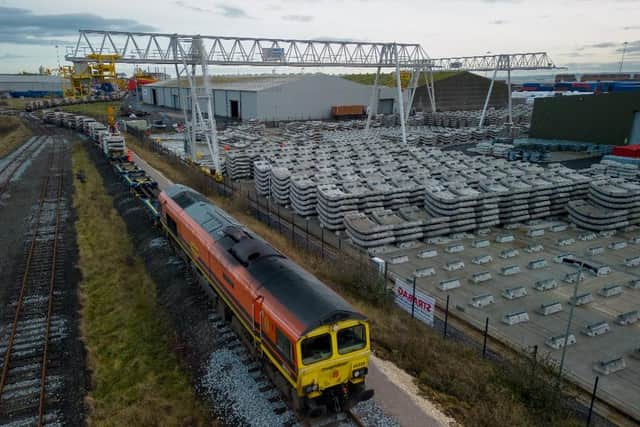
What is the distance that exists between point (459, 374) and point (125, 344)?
34.9 feet

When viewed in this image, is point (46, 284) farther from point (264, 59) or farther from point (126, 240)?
point (264, 59)

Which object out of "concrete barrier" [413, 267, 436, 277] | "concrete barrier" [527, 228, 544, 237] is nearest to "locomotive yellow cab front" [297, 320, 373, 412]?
"concrete barrier" [413, 267, 436, 277]

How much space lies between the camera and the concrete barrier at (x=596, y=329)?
48.0 feet

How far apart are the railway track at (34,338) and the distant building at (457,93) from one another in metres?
83.0

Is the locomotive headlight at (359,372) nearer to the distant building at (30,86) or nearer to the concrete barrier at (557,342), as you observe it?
the concrete barrier at (557,342)

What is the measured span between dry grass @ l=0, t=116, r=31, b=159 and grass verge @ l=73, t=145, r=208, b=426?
119 feet

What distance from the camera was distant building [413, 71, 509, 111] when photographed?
93.3 metres

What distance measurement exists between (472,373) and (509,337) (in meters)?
3.60

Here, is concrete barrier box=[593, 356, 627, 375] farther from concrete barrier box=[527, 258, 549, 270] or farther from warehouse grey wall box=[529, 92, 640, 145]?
warehouse grey wall box=[529, 92, 640, 145]

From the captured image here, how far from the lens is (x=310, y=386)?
30.9 feet

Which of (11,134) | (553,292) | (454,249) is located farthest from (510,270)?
(11,134)

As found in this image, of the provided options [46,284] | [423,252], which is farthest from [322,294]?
[46,284]

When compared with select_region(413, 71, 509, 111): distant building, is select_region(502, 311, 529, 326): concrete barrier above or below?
below

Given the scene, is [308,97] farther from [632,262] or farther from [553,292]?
[553,292]
